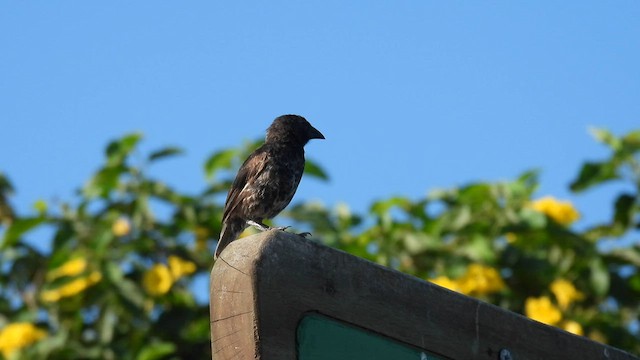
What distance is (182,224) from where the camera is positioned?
617 cm

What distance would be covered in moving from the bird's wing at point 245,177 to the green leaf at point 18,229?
119cm

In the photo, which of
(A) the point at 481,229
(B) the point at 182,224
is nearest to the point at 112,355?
(B) the point at 182,224

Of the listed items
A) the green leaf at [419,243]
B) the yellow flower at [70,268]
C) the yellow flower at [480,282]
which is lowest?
the yellow flower at [70,268]

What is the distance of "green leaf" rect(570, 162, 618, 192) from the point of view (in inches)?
243

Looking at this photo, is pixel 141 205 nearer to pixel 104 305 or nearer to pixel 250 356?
pixel 104 305

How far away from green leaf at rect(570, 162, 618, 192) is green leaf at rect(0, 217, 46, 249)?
9.06 feet

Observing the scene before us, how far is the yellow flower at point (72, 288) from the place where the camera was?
227 inches

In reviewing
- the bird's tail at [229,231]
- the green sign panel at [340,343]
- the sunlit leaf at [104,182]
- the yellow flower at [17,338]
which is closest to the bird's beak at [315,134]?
the bird's tail at [229,231]

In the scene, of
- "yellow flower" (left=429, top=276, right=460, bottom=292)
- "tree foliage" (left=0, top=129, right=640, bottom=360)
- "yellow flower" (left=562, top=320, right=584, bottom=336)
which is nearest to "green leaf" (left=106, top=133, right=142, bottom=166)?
"tree foliage" (left=0, top=129, right=640, bottom=360)

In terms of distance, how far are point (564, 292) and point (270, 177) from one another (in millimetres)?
1650

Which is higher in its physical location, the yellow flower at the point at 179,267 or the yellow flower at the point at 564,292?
the yellow flower at the point at 564,292

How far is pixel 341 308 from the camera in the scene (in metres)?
2.59

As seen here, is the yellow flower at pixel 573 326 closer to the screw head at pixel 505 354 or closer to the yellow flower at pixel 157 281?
the yellow flower at pixel 157 281

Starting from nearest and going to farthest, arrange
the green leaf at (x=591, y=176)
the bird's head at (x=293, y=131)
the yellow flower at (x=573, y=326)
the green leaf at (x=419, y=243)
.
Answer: the bird's head at (x=293, y=131)
the yellow flower at (x=573, y=326)
the green leaf at (x=419, y=243)
the green leaf at (x=591, y=176)
